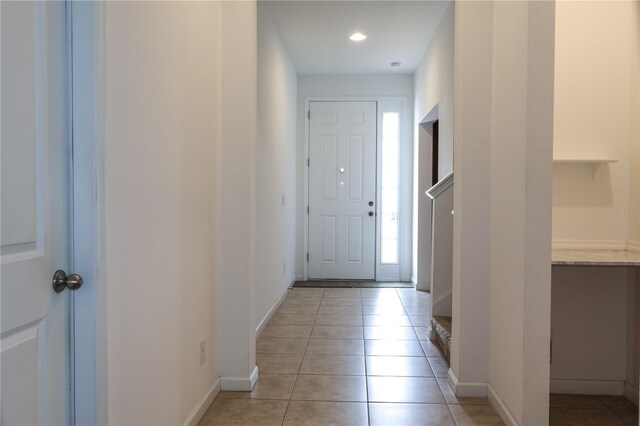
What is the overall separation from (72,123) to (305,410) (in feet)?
6.03

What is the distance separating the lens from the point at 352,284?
6.15m

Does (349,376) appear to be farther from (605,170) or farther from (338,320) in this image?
(605,170)

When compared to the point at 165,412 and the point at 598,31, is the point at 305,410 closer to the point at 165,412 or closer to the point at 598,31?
the point at 165,412

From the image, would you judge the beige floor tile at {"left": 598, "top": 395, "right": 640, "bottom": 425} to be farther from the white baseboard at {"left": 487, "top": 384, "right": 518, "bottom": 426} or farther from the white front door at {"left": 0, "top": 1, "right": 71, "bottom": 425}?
the white front door at {"left": 0, "top": 1, "right": 71, "bottom": 425}

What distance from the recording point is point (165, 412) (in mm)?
1912

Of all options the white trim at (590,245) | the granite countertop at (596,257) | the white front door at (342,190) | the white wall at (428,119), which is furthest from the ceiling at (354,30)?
the granite countertop at (596,257)

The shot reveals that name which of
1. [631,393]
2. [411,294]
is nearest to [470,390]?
[631,393]

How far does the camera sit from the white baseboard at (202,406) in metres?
2.22

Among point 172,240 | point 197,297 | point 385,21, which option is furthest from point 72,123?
point 385,21

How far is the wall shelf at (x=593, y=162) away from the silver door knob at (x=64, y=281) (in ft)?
7.82

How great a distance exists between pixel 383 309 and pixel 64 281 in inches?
149

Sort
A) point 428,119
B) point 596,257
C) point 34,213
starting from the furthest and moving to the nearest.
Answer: point 428,119, point 596,257, point 34,213

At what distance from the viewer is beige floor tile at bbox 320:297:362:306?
5062mm

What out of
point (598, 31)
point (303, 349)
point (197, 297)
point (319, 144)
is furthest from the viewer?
point (319, 144)
